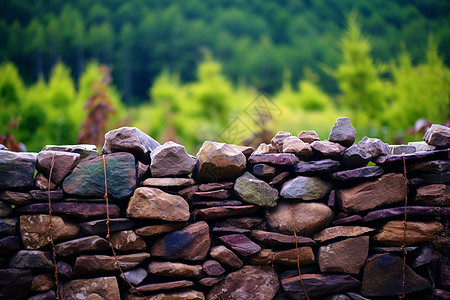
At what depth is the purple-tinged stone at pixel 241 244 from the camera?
2310mm

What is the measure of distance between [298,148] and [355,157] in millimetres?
383

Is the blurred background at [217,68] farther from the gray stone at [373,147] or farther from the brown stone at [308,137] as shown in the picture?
the gray stone at [373,147]

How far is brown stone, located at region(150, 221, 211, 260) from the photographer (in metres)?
2.29

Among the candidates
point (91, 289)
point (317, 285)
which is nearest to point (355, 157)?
point (317, 285)

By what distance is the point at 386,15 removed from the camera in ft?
38.4

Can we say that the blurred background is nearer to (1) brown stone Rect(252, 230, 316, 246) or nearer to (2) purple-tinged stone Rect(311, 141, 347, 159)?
(2) purple-tinged stone Rect(311, 141, 347, 159)

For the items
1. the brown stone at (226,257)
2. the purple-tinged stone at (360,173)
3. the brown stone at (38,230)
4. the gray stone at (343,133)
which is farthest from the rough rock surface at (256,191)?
the brown stone at (38,230)

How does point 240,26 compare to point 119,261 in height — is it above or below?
above

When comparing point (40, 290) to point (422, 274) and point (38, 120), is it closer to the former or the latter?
point (422, 274)

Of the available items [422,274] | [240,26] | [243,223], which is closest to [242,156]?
[243,223]

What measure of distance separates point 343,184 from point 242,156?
77cm

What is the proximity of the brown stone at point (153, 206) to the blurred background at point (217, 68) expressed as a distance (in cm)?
113

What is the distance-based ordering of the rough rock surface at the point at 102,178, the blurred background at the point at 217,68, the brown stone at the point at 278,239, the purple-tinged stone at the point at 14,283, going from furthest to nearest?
the blurred background at the point at 217,68 < the brown stone at the point at 278,239 < the rough rock surface at the point at 102,178 < the purple-tinged stone at the point at 14,283

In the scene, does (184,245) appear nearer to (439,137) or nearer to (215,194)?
(215,194)
